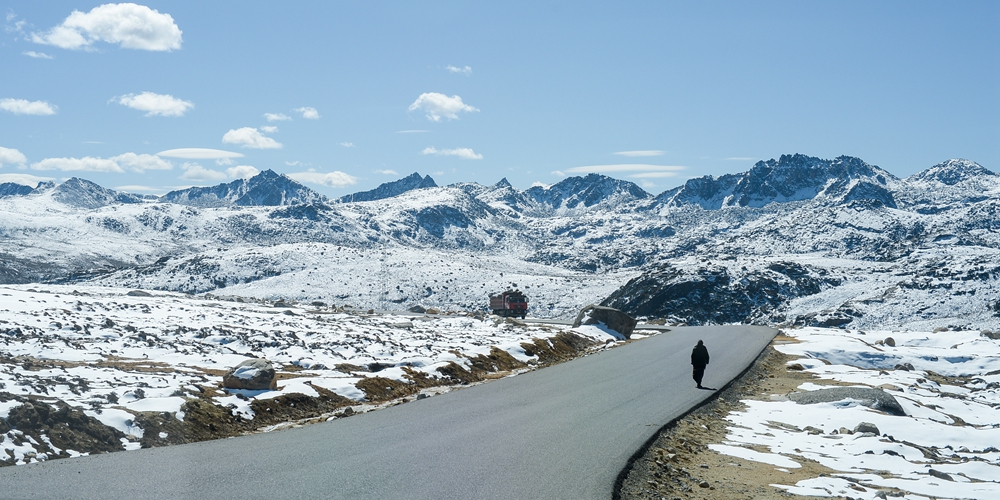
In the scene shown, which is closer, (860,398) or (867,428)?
(867,428)

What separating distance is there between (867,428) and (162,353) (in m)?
21.4

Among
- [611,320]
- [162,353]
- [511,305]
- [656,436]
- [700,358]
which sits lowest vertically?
[511,305]

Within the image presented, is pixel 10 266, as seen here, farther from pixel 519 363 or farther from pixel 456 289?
pixel 519 363

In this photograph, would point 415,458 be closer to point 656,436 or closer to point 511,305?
point 656,436

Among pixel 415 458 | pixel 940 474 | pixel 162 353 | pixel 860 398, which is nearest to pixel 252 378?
pixel 415 458

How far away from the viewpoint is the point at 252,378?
17062 millimetres

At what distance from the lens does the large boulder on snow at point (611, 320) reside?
4572cm

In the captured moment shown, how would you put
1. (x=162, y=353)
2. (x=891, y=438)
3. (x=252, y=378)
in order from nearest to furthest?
(x=891, y=438)
(x=252, y=378)
(x=162, y=353)

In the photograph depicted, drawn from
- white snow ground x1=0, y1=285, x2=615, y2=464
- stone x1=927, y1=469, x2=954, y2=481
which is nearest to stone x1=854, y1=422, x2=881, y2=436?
stone x1=927, y1=469, x2=954, y2=481

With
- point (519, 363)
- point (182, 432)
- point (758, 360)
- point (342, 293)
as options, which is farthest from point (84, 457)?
point (342, 293)

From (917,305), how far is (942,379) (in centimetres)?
8250

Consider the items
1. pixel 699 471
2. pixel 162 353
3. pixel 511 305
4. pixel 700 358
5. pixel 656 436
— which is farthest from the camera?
pixel 511 305

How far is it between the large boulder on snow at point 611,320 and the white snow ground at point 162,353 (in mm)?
5011

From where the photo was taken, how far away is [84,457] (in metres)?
10.6
